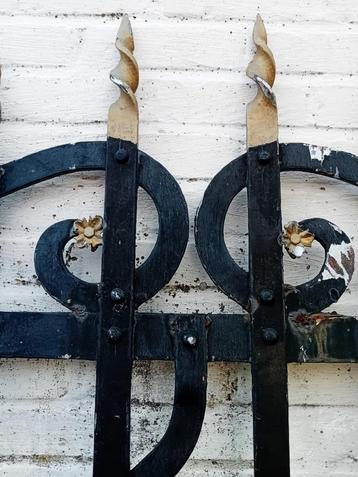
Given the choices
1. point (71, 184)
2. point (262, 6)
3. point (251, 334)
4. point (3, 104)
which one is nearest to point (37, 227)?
point (71, 184)

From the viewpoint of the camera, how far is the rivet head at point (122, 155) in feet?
2.86

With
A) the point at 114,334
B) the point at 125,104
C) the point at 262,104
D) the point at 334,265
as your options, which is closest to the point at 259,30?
the point at 262,104

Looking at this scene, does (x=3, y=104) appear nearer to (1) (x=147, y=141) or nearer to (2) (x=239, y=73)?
(1) (x=147, y=141)

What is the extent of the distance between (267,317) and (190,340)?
0.10m

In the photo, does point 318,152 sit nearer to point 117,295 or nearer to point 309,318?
point 309,318

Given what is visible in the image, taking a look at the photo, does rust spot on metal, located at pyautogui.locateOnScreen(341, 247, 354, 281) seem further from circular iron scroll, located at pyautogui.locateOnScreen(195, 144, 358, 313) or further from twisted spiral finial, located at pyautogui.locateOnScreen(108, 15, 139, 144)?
twisted spiral finial, located at pyautogui.locateOnScreen(108, 15, 139, 144)

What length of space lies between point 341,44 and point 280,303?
1.28 feet

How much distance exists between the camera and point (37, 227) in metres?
0.93

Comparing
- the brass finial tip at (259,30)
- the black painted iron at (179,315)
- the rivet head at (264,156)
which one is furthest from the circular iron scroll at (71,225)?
the brass finial tip at (259,30)

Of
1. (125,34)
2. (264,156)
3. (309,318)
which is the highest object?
(125,34)

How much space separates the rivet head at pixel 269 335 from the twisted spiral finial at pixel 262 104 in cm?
24

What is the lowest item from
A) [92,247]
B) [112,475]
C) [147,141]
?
[112,475]

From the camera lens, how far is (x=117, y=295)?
0.83 m

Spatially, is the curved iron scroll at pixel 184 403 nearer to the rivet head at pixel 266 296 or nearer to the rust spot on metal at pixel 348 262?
the rivet head at pixel 266 296
